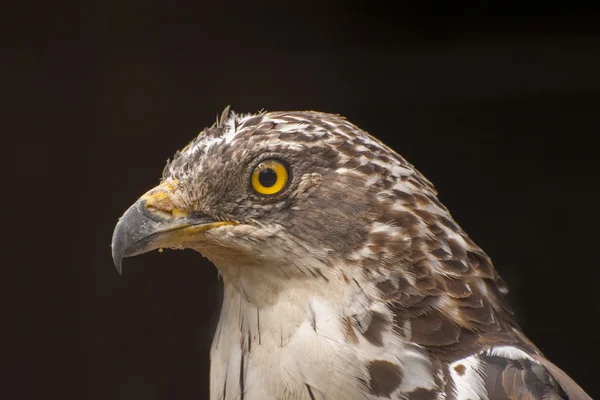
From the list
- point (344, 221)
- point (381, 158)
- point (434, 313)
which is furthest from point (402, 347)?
point (381, 158)

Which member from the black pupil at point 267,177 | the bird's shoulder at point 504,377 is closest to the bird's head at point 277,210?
the black pupil at point 267,177

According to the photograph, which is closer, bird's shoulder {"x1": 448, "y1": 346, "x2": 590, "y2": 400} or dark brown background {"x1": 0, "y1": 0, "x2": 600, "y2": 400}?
bird's shoulder {"x1": 448, "y1": 346, "x2": 590, "y2": 400}

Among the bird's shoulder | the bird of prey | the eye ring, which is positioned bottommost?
the bird's shoulder

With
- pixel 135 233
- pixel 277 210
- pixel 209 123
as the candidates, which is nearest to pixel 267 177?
pixel 277 210

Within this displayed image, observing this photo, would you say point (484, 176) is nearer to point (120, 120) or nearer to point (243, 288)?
point (120, 120)

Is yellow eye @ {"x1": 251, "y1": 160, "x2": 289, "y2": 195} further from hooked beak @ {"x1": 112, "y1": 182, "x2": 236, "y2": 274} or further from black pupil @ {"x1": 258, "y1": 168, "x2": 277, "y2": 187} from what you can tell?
hooked beak @ {"x1": 112, "y1": 182, "x2": 236, "y2": 274}

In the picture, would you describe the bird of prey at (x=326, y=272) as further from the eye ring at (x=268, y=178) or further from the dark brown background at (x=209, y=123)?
the dark brown background at (x=209, y=123)

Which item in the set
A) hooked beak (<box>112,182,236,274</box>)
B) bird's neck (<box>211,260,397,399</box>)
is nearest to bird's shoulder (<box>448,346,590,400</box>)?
bird's neck (<box>211,260,397,399</box>)

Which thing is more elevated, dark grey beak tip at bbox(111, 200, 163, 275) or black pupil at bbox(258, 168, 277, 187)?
black pupil at bbox(258, 168, 277, 187)
